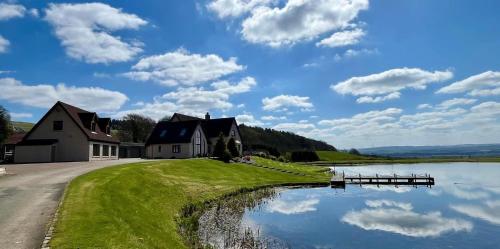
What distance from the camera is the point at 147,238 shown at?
56.8 ft

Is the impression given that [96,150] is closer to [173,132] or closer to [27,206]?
[173,132]

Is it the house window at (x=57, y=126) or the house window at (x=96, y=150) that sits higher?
the house window at (x=57, y=126)

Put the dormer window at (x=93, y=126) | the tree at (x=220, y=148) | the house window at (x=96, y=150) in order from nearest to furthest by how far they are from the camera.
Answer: the house window at (x=96, y=150)
the dormer window at (x=93, y=126)
the tree at (x=220, y=148)

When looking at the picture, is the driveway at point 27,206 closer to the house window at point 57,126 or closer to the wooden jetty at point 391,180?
the house window at point 57,126

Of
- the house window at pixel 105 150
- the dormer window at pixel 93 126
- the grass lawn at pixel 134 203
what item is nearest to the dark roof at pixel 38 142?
the dormer window at pixel 93 126

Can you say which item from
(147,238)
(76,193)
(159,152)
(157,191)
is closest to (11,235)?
(147,238)

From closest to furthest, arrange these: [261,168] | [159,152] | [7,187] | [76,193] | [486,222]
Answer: [76,193], [7,187], [486,222], [261,168], [159,152]

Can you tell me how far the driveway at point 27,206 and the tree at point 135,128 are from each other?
8328cm

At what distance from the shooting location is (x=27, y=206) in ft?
61.8

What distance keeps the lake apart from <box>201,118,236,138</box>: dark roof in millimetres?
38761

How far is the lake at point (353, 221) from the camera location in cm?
2128

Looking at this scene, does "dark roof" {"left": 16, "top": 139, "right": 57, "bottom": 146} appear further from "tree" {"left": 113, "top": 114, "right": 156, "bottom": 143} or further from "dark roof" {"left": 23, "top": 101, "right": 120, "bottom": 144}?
"tree" {"left": 113, "top": 114, "right": 156, "bottom": 143}

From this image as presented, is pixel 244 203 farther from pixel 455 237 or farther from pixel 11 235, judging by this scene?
pixel 11 235

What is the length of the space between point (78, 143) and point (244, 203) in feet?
107
